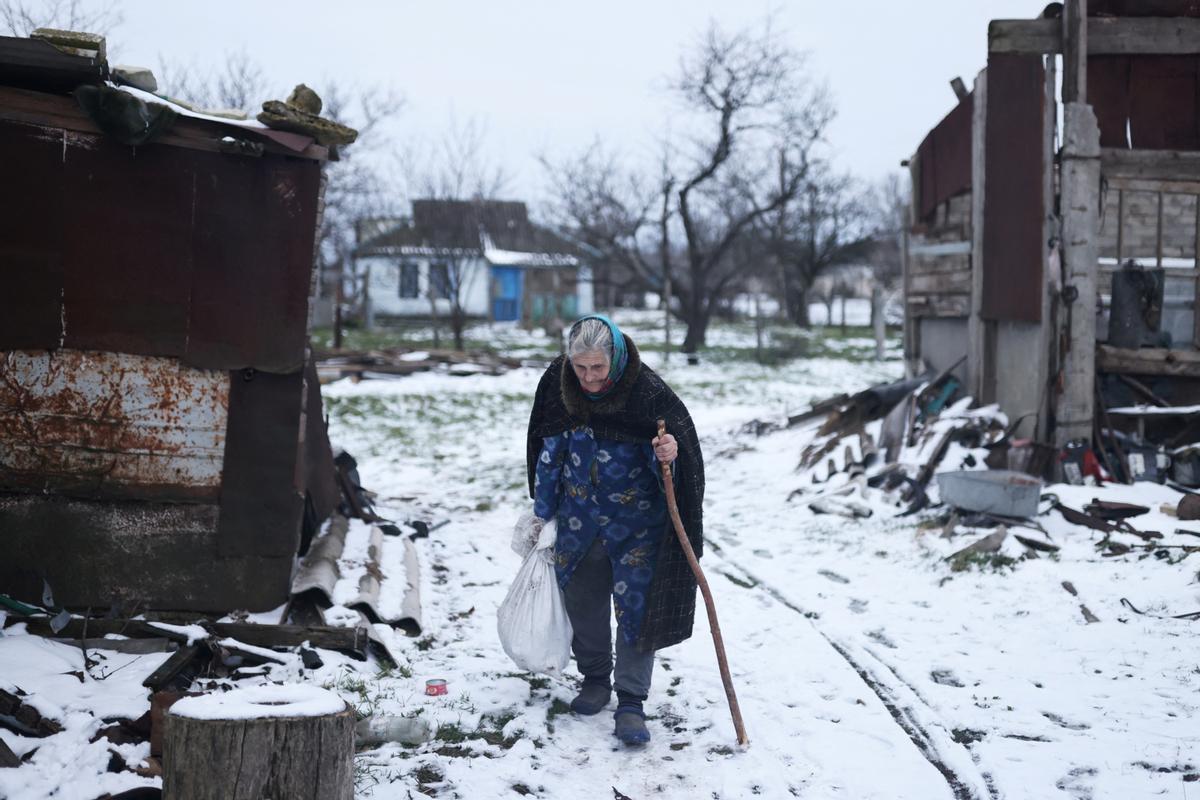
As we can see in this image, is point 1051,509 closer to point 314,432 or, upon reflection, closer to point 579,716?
point 579,716

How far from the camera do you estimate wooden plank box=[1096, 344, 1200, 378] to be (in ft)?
30.9

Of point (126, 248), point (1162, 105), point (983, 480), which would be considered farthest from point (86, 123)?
point (1162, 105)

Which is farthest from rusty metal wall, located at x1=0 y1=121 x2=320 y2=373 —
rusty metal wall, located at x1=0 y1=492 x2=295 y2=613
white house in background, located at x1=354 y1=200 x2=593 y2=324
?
white house in background, located at x1=354 y1=200 x2=593 y2=324

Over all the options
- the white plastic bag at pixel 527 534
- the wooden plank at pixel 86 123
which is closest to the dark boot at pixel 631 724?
the white plastic bag at pixel 527 534

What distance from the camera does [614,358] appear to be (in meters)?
4.66

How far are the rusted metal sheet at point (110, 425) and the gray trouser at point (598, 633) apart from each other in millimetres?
2220

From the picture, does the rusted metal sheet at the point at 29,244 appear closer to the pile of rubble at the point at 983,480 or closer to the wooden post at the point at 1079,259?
the pile of rubble at the point at 983,480

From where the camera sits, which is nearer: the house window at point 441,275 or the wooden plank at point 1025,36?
the wooden plank at point 1025,36

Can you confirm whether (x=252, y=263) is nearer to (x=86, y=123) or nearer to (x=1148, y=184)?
(x=86, y=123)

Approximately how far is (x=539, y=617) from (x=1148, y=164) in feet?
24.1

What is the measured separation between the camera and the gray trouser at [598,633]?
192 inches

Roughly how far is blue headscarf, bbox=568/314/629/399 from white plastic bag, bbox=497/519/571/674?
0.72 metres

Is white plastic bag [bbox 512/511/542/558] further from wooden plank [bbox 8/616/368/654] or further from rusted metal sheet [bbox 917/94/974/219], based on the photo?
rusted metal sheet [bbox 917/94/974/219]

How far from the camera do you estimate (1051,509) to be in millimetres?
8391
